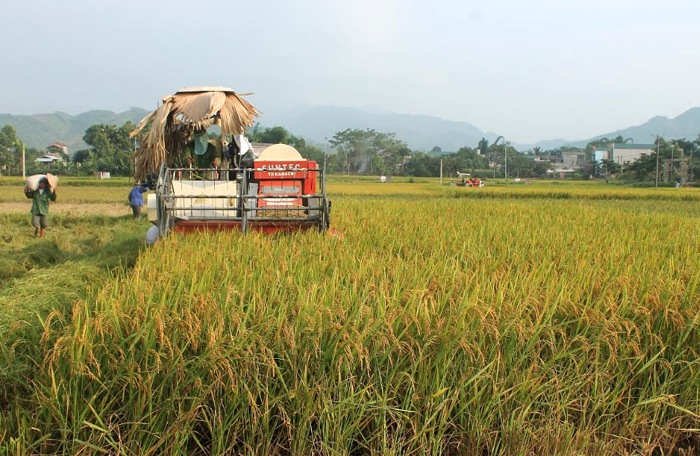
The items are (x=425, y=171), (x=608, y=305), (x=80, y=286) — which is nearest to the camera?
(x=608, y=305)

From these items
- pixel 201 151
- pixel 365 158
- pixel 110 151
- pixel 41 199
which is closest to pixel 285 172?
pixel 201 151

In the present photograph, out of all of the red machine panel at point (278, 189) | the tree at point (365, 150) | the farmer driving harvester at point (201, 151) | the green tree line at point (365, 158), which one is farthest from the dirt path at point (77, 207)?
the tree at point (365, 150)

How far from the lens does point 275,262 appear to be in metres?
4.09

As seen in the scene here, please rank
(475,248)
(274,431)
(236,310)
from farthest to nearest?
(475,248)
(236,310)
(274,431)

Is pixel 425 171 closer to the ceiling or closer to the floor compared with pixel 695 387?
closer to the ceiling

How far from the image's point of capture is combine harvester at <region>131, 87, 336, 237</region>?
6.20 meters

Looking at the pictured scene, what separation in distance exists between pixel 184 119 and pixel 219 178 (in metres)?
1.17

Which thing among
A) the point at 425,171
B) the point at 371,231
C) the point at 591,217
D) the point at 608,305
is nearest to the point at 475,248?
the point at 371,231

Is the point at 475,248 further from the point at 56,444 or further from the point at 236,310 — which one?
the point at 56,444

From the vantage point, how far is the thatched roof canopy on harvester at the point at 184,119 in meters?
6.78

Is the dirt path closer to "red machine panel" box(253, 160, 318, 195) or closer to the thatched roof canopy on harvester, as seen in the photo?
the thatched roof canopy on harvester

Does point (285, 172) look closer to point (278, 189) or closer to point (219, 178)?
point (278, 189)

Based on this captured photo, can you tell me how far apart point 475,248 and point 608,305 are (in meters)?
2.27

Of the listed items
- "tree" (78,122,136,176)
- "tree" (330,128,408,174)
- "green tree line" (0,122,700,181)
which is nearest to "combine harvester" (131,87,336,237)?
"green tree line" (0,122,700,181)
